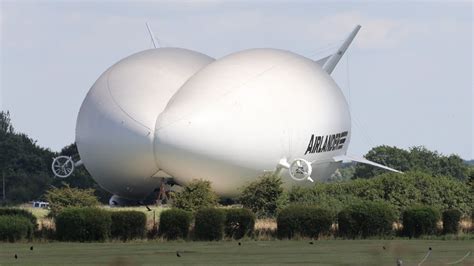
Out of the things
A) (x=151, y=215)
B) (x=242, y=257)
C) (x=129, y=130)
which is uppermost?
(x=129, y=130)

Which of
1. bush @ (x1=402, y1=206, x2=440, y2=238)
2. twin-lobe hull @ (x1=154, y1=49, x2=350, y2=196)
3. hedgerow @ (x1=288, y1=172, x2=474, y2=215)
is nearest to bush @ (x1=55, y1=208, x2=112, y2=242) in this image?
bush @ (x1=402, y1=206, x2=440, y2=238)

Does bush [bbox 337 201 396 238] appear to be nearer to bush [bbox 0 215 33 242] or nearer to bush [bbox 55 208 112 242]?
bush [bbox 55 208 112 242]

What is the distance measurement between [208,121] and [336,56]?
2146 centimetres

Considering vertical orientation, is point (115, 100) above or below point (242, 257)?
above

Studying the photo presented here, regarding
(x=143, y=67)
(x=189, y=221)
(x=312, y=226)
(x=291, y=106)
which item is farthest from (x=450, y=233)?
(x=143, y=67)

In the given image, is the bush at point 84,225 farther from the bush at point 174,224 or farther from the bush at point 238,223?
the bush at point 238,223

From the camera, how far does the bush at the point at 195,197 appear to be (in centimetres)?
7194

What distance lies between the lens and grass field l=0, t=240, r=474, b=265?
44.8m

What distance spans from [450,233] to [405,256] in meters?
16.0

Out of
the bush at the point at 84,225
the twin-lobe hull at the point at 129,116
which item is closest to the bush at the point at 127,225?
the bush at the point at 84,225

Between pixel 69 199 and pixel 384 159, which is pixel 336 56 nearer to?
pixel 384 159

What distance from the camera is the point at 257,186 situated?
243 feet

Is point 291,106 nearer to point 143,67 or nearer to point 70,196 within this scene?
point 143,67

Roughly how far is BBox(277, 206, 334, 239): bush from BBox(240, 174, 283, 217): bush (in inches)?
421
